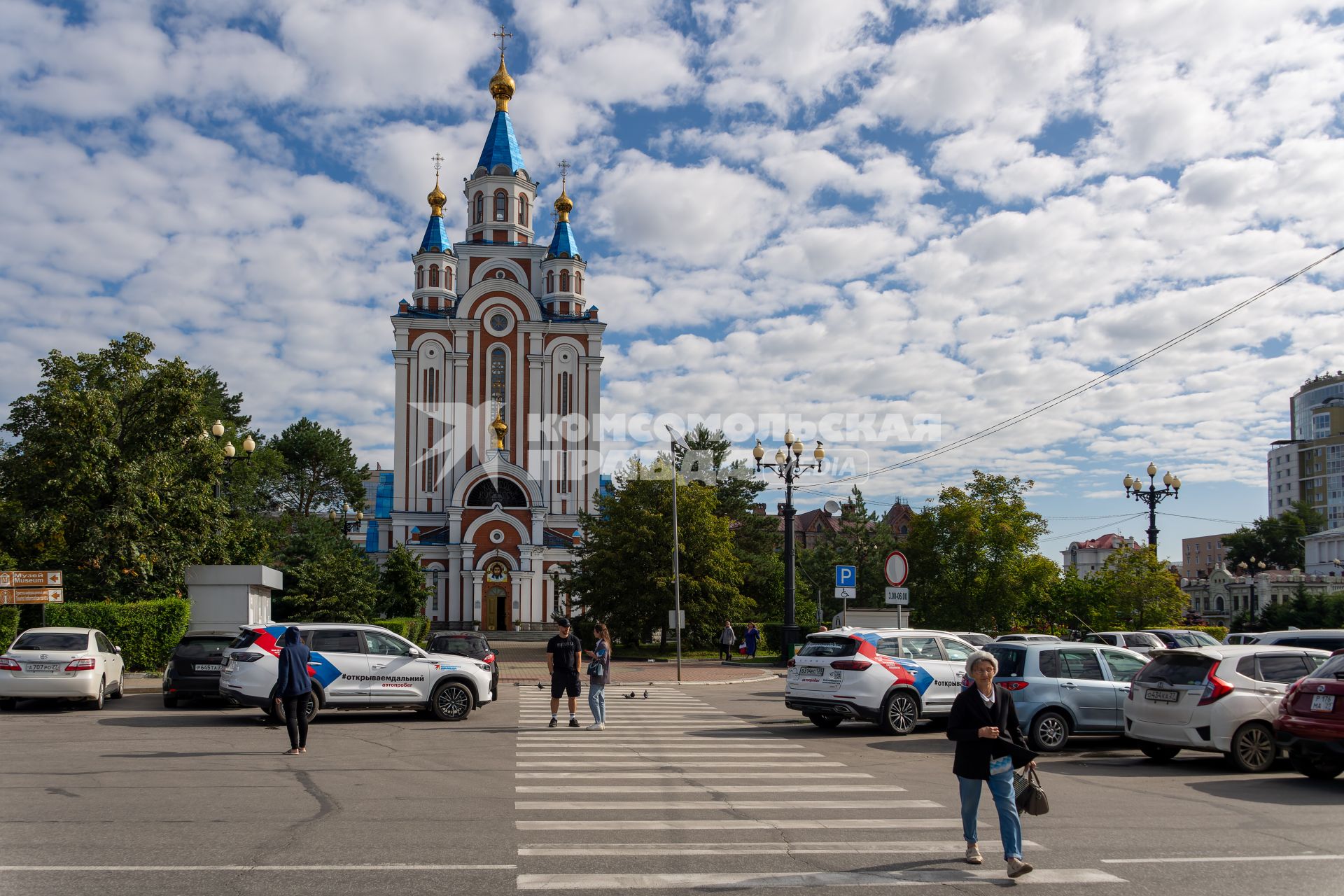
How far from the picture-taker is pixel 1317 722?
470 inches

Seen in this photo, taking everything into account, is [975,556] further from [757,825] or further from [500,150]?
[500,150]

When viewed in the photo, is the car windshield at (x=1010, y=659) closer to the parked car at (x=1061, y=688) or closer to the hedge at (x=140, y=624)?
the parked car at (x=1061, y=688)

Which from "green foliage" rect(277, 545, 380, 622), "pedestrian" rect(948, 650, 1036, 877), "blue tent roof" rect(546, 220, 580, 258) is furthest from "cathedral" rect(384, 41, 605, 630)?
"pedestrian" rect(948, 650, 1036, 877)

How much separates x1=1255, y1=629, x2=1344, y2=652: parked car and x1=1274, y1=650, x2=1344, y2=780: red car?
26.7 ft

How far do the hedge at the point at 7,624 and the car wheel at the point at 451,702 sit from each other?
43.8ft

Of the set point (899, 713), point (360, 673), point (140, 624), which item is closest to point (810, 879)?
point (899, 713)

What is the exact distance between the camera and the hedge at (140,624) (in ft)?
87.2

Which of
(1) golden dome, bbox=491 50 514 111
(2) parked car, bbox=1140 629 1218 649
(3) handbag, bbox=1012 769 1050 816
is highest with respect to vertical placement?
(1) golden dome, bbox=491 50 514 111

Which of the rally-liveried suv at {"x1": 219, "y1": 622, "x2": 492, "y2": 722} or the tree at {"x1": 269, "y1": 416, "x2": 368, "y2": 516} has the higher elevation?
the tree at {"x1": 269, "y1": 416, "x2": 368, "y2": 516}

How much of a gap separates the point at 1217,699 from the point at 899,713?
4.62 meters

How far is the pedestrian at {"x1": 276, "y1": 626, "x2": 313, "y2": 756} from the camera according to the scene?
13570 mm

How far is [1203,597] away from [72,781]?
112 m

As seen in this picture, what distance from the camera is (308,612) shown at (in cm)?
3906

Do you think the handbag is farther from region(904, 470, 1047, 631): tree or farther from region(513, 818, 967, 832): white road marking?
region(904, 470, 1047, 631): tree
